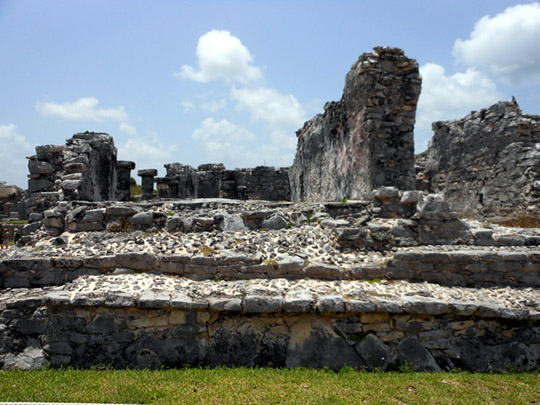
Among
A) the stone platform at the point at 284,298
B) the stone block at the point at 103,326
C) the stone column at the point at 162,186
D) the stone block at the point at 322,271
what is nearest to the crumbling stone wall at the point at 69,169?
the stone platform at the point at 284,298

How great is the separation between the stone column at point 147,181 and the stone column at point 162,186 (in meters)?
0.69

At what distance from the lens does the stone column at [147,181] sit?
14.3m

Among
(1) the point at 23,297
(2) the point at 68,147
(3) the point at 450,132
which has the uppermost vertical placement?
(3) the point at 450,132

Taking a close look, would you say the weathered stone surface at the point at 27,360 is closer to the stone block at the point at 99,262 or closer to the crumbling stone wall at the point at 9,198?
the stone block at the point at 99,262

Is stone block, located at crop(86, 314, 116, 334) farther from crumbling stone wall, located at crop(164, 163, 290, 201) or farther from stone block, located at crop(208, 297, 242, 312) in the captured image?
crumbling stone wall, located at crop(164, 163, 290, 201)

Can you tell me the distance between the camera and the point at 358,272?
5.32m

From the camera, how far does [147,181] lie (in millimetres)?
14625

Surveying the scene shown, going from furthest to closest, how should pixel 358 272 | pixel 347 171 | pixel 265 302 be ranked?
pixel 347 171 < pixel 358 272 < pixel 265 302

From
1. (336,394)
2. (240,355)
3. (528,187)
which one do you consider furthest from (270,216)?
(528,187)

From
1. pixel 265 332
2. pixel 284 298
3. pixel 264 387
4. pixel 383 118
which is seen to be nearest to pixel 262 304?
pixel 284 298

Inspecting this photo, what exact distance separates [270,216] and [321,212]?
35.9 inches

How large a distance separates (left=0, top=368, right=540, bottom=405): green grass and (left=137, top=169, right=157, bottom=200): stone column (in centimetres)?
1052

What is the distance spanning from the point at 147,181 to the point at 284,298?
1131 cm

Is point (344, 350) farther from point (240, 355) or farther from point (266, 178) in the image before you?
point (266, 178)
